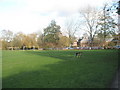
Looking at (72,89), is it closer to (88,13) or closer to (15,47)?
(88,13)

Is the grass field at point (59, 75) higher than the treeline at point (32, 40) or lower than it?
lower

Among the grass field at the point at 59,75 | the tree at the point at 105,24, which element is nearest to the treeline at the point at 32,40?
the tree at the point at 105,24

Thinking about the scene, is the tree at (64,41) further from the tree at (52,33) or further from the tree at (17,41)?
the tree at (17,41)

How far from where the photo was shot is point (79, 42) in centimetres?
8081

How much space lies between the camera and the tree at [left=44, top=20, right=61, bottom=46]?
210ft

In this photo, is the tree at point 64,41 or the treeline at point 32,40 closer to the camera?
the treeline at point 32,40

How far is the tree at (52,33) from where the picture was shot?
63.9 meters

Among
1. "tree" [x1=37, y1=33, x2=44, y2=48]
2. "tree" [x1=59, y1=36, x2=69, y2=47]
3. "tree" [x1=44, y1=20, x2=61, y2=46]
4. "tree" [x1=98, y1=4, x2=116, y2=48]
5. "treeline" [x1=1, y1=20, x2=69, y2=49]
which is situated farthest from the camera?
"tree" [x1=44, y1=20, x2=61, y2=46]

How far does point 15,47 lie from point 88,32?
28.1 metres

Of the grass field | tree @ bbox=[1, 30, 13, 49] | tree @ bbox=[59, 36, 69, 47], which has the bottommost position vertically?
the grass field

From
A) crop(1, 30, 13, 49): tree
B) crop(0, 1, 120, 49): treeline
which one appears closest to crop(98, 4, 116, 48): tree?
crop(0, 1, 120, 49): treeline

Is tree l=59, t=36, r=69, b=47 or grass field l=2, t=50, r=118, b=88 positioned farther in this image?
tree l=59, t=36, r=69, b=47

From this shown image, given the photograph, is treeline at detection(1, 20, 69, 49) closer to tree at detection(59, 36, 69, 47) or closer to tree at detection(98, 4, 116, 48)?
tree at detection(59, 36, 69, 47)

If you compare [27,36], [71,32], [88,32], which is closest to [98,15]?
[88,32]
